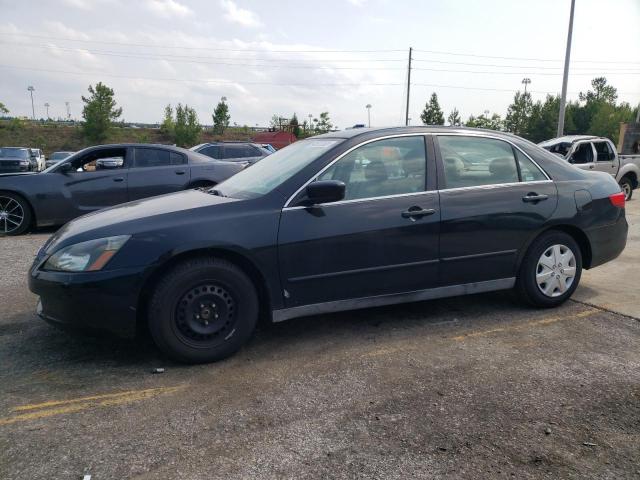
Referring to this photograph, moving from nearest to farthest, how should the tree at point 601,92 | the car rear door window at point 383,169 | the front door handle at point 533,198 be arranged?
the car rear door window at point 383,169 → the front door handle at point 533,198 → the tree at point 601,92

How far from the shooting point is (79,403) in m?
2.88

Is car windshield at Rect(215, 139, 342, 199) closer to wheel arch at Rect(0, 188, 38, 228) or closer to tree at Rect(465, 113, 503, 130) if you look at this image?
wheel arch at Rect(0, 188, 38, 228)

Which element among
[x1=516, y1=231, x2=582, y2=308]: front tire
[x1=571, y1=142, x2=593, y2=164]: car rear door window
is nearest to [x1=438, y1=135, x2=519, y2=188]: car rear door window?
[x1=516, y1=231, x2=582, y2=308]: front tire

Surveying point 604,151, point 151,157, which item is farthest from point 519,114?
point 151,157

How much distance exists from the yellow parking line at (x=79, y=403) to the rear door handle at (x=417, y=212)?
1994 millimetres

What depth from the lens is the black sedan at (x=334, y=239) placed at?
323 centimetres

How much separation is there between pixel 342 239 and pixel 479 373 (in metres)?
1.28

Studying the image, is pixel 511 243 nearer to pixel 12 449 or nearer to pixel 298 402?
pixel 298 402

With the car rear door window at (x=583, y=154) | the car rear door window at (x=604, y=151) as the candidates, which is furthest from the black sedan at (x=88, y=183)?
the car rear door window at (x=604, y=151)

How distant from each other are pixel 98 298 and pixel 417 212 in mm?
Answer: 2314

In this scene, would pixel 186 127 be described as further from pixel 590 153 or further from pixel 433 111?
pixel 590 153

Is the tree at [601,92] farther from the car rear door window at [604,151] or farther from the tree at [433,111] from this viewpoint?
the car rear door window at [604,151]

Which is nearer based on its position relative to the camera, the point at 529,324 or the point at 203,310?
the point at 203,310

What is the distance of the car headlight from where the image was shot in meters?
3.18
